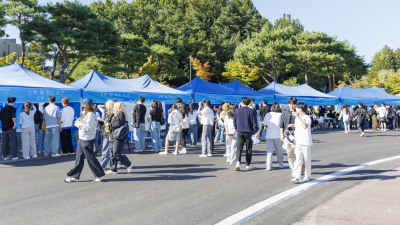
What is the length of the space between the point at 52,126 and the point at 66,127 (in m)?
0.42

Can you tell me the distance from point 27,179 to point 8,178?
0.48 metres

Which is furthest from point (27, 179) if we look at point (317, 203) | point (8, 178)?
point (317, 203)

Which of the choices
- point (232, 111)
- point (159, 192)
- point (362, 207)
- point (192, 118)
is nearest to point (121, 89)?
point (192, 118)

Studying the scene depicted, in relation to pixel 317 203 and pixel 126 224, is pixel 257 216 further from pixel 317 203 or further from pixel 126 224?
pixel 126 224

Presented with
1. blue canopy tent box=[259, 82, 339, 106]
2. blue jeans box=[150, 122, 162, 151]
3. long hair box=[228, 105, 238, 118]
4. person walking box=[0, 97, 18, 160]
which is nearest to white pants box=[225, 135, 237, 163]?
long hair box=[228, 105, 238, 118]

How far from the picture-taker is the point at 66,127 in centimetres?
985

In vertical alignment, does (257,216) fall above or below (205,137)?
below

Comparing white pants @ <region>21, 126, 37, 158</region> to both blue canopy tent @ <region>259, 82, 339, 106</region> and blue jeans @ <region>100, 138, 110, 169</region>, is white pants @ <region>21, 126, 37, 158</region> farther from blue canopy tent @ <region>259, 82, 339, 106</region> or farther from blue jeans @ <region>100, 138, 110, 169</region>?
blue canopy tent @ <region>259, 82, 339, 106</region>

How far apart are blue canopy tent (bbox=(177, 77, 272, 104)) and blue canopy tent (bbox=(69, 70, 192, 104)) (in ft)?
2.53

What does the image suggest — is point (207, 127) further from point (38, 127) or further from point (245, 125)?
point (38, 127)

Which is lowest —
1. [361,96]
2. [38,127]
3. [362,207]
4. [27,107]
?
[362,207]

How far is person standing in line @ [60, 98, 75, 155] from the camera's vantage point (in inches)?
387

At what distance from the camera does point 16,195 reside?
17.6 feet

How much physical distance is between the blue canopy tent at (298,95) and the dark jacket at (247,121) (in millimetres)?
12718
